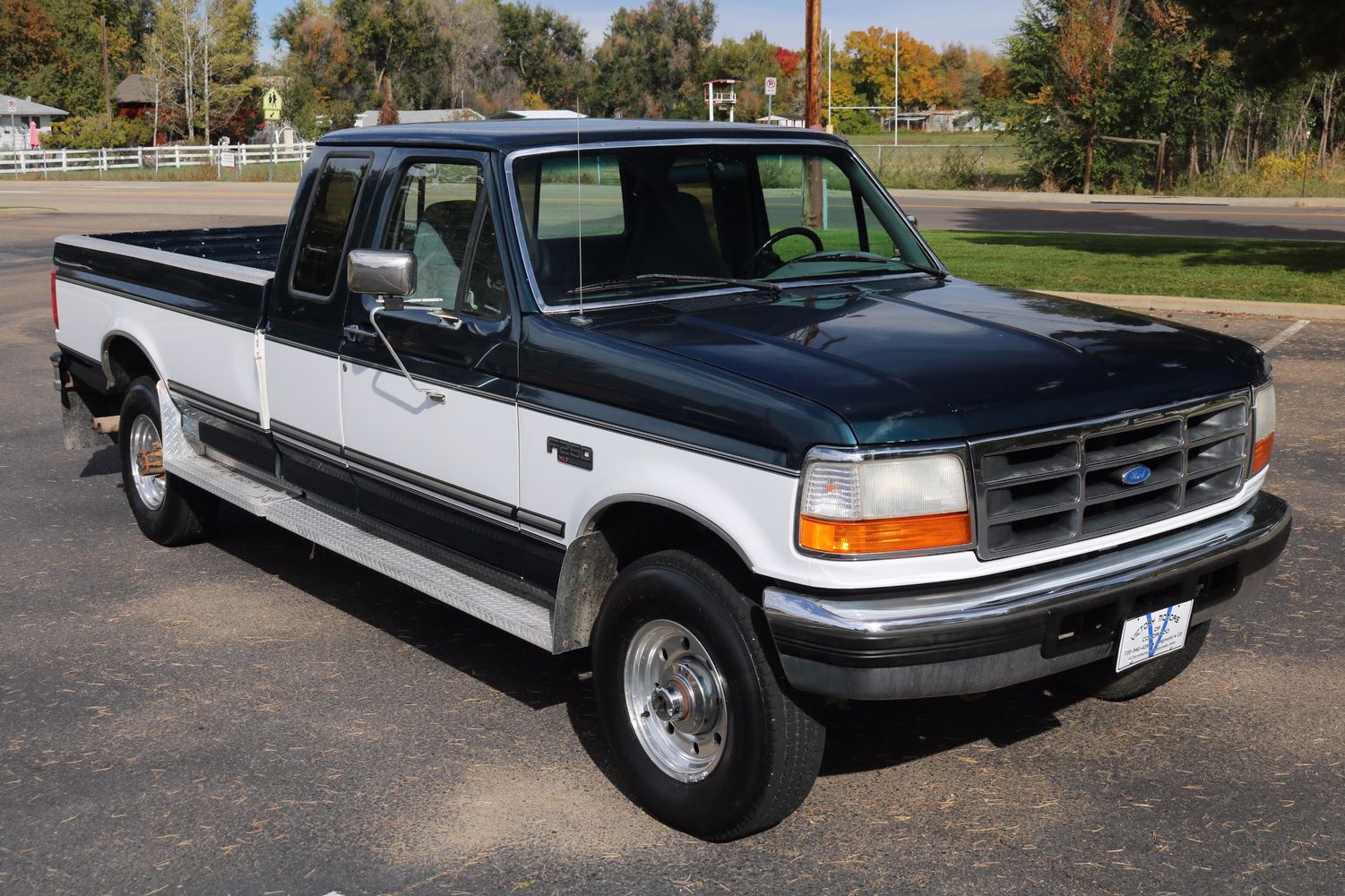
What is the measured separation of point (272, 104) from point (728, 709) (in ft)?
258

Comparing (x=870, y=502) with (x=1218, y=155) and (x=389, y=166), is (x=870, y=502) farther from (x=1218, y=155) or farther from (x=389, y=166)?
(x=1218, y=155)

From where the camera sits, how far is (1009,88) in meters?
Answer: 41.6

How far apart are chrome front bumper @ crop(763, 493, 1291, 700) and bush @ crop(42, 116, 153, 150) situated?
75.8 m

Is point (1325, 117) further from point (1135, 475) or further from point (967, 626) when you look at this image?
point (967, 626)

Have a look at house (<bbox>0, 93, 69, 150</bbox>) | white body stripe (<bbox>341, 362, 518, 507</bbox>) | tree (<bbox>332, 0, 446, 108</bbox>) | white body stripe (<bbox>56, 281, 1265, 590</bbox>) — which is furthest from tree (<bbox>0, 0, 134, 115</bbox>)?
white body stripe (<bbox>341, 362, 518, 507</bbox>)

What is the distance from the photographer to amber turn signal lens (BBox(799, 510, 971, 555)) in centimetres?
368

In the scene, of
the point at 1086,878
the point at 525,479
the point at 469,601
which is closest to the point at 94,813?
the point at 469,601

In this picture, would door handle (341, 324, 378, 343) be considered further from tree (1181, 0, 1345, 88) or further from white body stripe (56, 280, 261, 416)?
tree (1181, 0, 1345, 88)

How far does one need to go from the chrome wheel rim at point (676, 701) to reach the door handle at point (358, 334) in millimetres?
1781

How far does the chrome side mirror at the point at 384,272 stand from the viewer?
469 centimetres

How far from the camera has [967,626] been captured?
367cm

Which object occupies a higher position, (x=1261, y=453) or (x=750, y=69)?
(x=750, y=69)

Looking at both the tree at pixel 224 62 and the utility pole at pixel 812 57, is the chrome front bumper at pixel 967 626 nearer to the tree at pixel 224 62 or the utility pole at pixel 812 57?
the utility pole at pixel 812 57

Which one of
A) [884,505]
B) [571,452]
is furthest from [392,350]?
[884,505]
